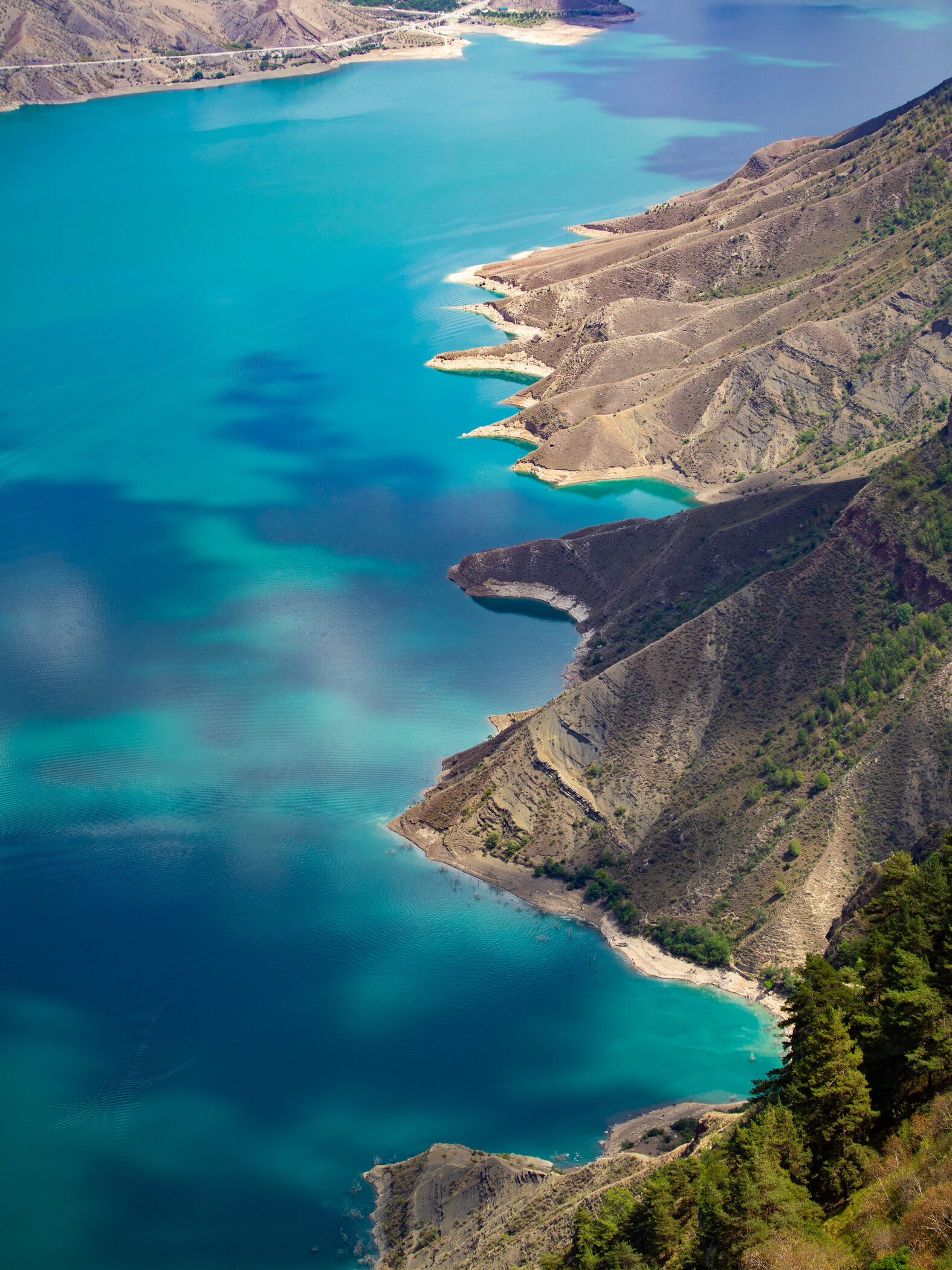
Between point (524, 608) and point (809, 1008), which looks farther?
point (524, 608)

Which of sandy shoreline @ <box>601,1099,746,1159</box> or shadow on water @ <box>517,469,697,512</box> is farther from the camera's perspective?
shadow on water @ <box>517,469,697,512</box>

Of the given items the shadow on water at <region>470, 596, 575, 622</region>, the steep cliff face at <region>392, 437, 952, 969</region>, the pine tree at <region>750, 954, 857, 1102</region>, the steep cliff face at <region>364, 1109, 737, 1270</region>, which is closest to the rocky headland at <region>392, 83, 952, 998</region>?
the steep cliff face at <region>392, 437, 952, 969</region>

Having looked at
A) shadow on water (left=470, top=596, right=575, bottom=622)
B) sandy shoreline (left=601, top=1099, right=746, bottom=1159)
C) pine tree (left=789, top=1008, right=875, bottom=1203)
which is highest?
pine tree (left=789, top=1008, right=875, bottom=1203)

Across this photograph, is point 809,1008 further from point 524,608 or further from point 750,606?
point 524,608

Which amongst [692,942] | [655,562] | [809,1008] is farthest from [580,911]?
[655,562]

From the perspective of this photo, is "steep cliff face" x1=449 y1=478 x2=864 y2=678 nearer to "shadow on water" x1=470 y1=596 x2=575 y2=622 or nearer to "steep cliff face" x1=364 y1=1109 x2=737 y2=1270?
"shadow on water" x1=470 y1=596 x2=575 y2=622

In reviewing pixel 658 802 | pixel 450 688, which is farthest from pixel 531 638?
pixel 658 802

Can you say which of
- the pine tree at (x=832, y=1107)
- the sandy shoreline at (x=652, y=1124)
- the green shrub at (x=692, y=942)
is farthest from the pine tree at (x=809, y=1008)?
the green shrub at (x=692, y=942)
